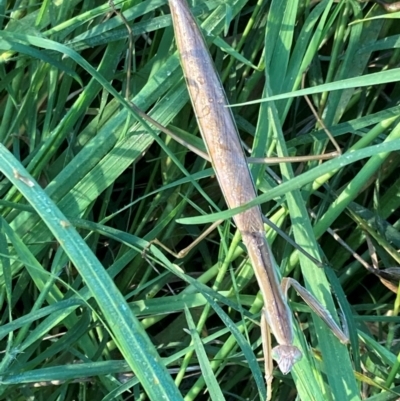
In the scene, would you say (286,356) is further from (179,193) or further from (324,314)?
(179,193)

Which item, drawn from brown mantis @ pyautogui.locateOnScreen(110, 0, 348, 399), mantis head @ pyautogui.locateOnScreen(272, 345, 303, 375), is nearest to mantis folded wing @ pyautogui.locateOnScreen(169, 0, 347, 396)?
brown mantis @ pyautogui.locateOnScreen(110, 0, 348, 399)

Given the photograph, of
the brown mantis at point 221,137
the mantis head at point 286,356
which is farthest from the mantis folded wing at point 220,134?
the mantis head at point 286,356

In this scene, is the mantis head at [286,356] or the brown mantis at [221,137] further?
the brown mantis at [221,137]

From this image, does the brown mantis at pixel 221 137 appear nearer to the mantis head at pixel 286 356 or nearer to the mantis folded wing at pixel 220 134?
the mantis folded wing at pixel 220 134

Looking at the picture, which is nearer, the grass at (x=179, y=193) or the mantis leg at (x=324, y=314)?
the mantis leg at (x=324, y=314)

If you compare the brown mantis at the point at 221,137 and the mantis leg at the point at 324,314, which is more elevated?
the brown mantis at the point at 221,137

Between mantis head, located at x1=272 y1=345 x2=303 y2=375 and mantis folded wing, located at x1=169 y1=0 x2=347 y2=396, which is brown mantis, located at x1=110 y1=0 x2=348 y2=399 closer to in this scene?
mantis folded wing, located at x1=169 y1=0 x2=347 y2=396

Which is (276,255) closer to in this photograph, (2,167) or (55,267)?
(55,267)

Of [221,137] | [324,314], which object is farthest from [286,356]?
[221,137]
